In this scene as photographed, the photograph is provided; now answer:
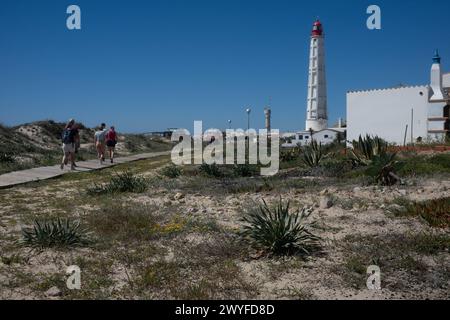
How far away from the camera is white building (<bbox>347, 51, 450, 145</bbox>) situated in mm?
25047

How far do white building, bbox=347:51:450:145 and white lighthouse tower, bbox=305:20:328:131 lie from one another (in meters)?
22.6

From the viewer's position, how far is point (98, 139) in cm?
1664

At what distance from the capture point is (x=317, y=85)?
2044 inches

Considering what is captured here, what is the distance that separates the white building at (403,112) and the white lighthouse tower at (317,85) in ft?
74.1

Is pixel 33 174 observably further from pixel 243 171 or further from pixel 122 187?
pixel 243 171

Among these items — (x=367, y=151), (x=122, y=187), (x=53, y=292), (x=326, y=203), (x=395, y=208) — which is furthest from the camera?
(x=367, y=151)

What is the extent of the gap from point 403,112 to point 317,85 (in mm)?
26259

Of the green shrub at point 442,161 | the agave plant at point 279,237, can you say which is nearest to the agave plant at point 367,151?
the green shrub at point 442,161

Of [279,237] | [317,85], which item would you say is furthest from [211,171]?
[317,85]

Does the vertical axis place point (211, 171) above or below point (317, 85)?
below
